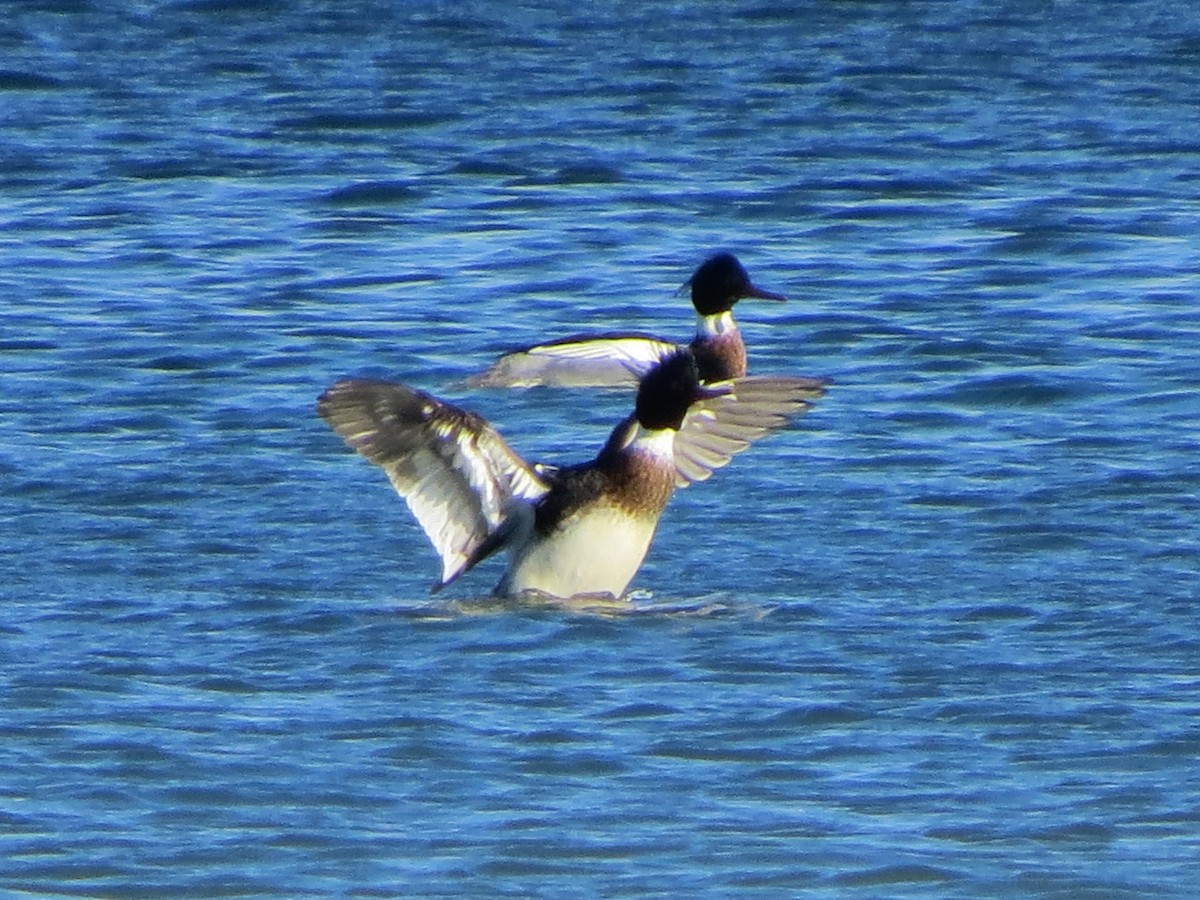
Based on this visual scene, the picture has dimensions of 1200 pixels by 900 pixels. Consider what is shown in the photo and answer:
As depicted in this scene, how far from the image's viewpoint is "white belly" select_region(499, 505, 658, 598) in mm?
8688

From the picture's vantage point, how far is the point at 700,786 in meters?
6.70

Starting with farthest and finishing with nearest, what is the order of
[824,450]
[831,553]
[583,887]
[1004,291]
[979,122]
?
[979,122]
[1004,291]
[824,450]
[831,553]
[583,887]

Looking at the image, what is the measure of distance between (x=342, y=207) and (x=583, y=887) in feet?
33.5

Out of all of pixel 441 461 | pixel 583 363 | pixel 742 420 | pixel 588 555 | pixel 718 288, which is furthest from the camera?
pixel 718 288

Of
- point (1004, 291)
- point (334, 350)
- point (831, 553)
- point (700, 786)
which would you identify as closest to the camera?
point (700, 786)

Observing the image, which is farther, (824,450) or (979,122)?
(979,122)

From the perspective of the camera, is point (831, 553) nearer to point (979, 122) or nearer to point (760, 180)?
point (760, 180)

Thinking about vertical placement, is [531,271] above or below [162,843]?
below

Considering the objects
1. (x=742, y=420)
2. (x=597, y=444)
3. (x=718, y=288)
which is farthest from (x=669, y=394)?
(x=718, y=288)

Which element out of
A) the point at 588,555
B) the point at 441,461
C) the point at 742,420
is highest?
the point at 441,461

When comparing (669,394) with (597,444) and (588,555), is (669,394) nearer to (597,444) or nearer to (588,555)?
(588,555)

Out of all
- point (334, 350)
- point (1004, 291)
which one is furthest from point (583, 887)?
point (1004, 291)

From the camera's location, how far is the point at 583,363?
10.6 m

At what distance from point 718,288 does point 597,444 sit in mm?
1923
